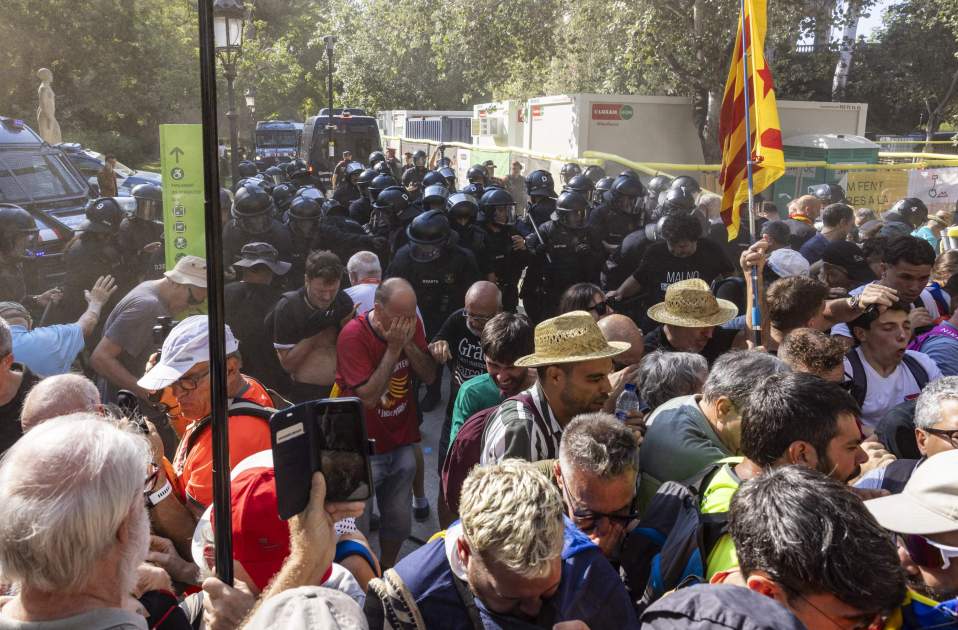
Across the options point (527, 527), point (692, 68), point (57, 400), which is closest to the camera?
point (527, 527)

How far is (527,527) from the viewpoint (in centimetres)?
206

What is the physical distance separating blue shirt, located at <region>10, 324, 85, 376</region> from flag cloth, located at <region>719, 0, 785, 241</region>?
14.8ft

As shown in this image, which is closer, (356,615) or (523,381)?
(356,615)

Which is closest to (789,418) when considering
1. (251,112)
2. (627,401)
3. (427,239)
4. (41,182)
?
(627,401)

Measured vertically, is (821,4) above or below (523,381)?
above

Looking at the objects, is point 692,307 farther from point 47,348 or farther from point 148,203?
point 148,203

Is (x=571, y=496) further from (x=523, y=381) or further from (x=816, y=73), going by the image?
(x=816, y=73)

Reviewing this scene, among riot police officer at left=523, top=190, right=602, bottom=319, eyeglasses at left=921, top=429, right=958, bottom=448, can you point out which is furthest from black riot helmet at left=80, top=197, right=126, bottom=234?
eyeglasses at left=921, top=429, right=958, bottom=448

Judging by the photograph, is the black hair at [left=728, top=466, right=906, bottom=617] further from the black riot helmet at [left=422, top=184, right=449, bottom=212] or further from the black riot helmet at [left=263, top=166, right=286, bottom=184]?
the black riot helmet at [left=263, top=166, right=286, bottom=184]

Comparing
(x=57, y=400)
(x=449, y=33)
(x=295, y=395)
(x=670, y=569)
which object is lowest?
(x=295, y=395)

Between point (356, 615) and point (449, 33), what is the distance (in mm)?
22661

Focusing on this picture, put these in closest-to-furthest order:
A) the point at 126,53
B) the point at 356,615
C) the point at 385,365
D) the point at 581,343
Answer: the point at 356,615 → the point at 581,343 → the point at 385,365 → the point at 126,53

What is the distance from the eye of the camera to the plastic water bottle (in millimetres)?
4230

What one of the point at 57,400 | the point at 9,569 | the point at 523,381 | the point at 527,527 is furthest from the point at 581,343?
the point at 9,569
